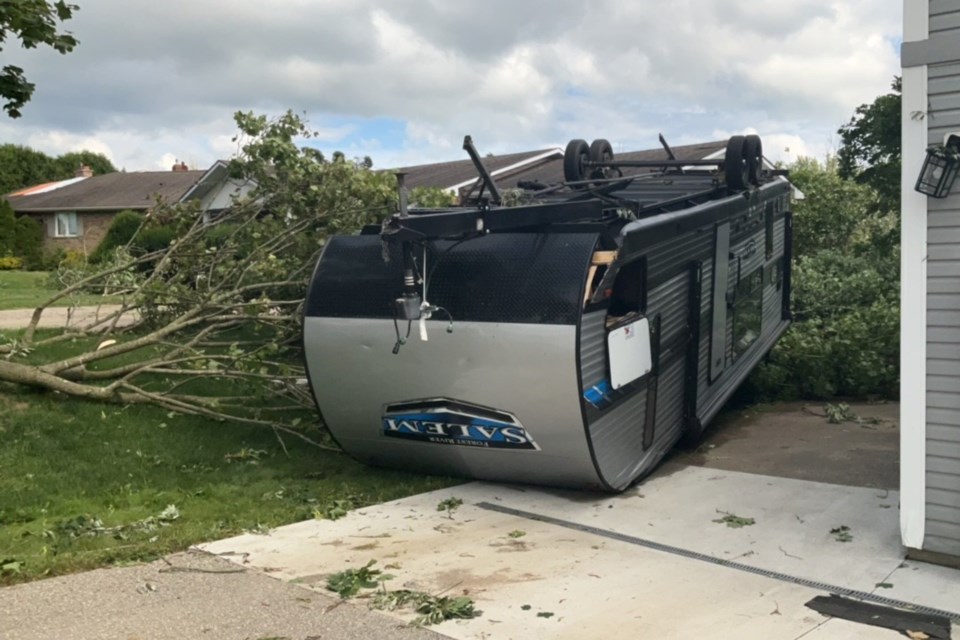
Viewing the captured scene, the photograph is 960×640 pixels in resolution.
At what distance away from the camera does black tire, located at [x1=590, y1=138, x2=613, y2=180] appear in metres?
9.84

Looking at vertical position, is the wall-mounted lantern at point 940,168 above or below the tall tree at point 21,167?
below

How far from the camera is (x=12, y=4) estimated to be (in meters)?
7.51

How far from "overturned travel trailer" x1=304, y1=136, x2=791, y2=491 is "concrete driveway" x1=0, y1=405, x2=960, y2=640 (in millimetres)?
498

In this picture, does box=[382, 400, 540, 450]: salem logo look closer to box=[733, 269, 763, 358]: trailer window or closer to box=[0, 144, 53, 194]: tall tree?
box=[733, 269, 763, 358]: trailer window

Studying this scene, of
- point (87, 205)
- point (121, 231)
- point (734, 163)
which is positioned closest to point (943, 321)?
point (734, 163)

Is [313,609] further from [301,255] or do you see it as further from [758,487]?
[301,255]

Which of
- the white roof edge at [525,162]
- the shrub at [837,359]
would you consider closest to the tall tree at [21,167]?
the white roof edge at [525,162]

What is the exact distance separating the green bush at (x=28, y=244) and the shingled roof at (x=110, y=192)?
2774mm

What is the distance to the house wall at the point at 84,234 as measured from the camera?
40375 mm

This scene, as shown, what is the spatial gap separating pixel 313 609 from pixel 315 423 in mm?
4230

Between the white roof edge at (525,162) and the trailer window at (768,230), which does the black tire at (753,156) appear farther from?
the white roof edge at (525,162)

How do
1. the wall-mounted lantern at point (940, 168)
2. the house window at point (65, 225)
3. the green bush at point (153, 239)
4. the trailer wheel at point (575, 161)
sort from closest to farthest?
the wall-mounted lantern at point (940, 168) < the trailer wheel at point (575, 161) < the green bush at point (153, 239) < the house window at point (65, 225)

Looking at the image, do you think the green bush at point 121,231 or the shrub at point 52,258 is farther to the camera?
the shrub at point 52,258

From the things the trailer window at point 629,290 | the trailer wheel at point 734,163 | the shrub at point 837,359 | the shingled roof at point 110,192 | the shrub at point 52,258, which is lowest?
the shrub at point 837,359
